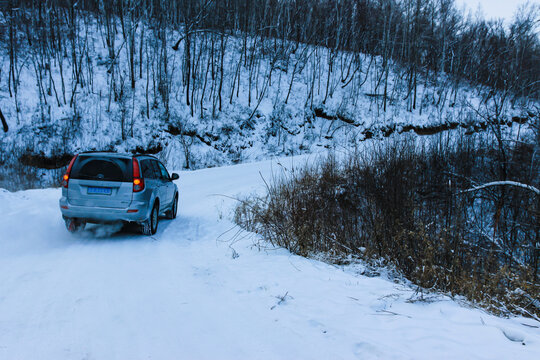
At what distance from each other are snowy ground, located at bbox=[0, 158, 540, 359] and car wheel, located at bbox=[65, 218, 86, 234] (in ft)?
2.81

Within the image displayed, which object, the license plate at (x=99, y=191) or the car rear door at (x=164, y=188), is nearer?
the license plate at (x=99, y=191)

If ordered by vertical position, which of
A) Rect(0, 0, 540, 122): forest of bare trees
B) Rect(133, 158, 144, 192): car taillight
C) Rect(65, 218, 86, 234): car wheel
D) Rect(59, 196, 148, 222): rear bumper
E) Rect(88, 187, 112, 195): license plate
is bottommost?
Rect(65, 218, 86, 234): car wheel

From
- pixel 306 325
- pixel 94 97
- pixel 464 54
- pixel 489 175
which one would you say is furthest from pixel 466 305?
pixel 464 54

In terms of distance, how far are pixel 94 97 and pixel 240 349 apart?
1212 inches

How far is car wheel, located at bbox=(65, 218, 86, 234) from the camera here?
23.0 ft

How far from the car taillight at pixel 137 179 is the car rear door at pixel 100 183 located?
0.25 ft

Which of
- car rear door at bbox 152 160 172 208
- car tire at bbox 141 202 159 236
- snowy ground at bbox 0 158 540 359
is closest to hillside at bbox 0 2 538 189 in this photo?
car rear door at bbox 152 160 172 208

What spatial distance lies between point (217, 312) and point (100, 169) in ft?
15.0

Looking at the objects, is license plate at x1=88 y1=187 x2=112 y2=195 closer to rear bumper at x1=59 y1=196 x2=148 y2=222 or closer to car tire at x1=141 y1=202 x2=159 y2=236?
rear bumper at x1=59 y1=196 x2=148 y2=222

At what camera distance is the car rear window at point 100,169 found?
6660 millimetres

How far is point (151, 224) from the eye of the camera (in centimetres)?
740

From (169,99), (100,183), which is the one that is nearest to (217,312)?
(100,183)

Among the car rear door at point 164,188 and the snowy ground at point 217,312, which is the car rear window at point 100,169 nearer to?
the snowy ground at point 217,312

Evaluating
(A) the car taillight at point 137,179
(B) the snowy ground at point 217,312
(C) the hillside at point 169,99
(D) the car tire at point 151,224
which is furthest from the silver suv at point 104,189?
(C) the hillside at point 169,99
